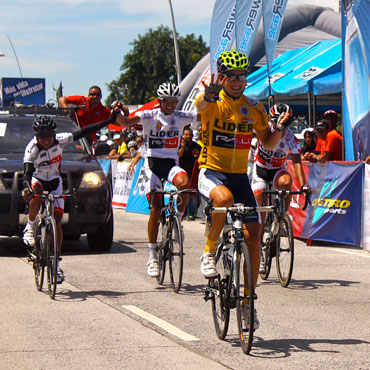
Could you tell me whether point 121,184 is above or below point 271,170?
below

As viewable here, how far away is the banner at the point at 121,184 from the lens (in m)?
24.1

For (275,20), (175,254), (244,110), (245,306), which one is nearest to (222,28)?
(275,20)

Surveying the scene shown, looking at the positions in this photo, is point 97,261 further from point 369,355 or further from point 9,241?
point 369,355

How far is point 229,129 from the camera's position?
7.43 m

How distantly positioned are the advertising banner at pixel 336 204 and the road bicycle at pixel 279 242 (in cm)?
347

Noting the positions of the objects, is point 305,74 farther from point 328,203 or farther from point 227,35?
point 328,203

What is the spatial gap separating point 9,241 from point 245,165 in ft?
27.8

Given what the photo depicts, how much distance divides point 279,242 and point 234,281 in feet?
12.6

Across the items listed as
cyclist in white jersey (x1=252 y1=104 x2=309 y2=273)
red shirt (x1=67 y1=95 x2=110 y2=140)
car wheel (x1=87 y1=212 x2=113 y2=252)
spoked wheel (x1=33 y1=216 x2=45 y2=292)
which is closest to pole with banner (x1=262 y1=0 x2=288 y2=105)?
red shirt (x1=67 y1=95 x2=110 y2=140)

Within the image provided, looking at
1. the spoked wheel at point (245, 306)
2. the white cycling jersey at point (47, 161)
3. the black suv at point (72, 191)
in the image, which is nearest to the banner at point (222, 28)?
the black suv at point (72, 191)

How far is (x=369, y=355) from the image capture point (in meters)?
6.38

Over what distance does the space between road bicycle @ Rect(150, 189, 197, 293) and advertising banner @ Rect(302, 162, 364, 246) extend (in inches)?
184

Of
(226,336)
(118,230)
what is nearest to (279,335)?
(226,336)

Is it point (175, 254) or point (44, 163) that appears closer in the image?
point (175, 254)
